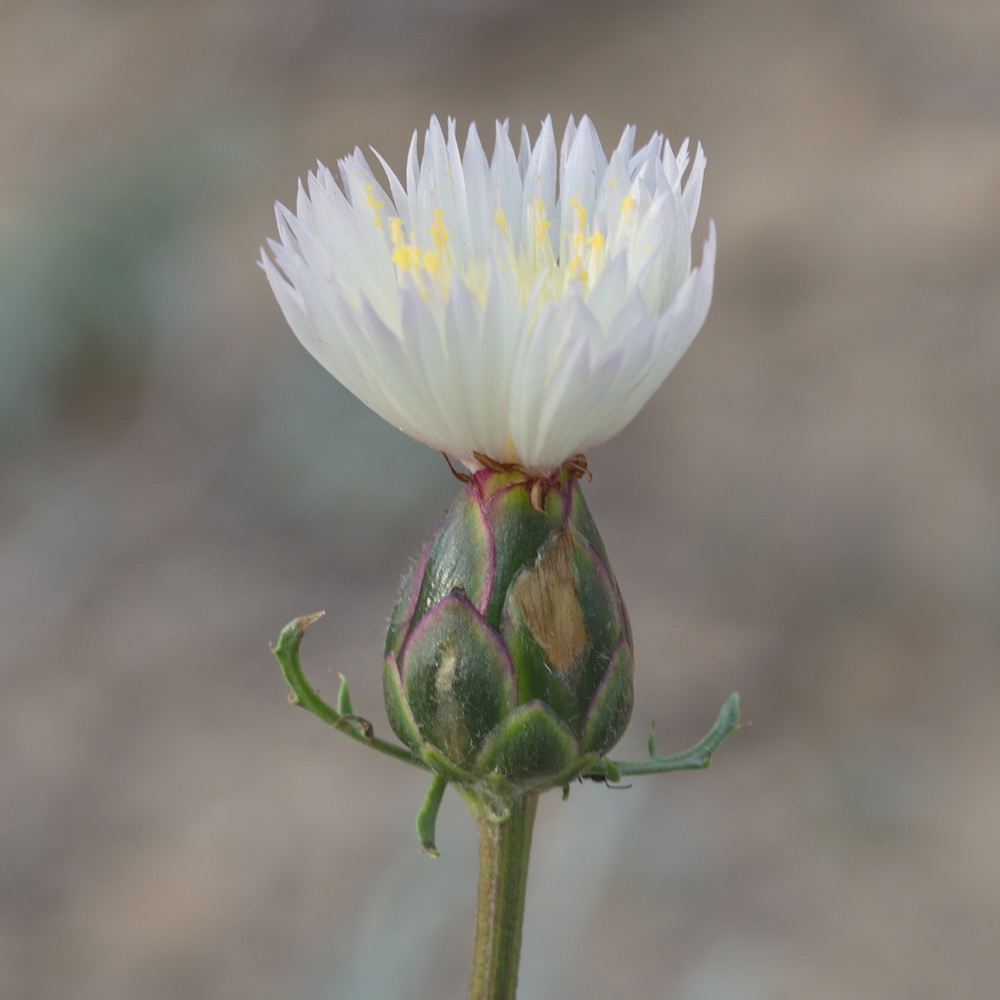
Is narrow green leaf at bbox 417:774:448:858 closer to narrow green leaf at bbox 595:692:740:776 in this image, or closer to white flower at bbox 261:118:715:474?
narrow green leaf at bbox 595:692:740:776

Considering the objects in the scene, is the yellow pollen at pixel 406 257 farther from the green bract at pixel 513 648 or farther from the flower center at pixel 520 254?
the green bract at pixel 513 648

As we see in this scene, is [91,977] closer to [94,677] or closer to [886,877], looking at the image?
[94,677]

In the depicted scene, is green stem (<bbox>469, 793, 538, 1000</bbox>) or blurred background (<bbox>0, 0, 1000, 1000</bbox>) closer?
green stem (<bbox>469, 793, 538, 1000</bbox>)

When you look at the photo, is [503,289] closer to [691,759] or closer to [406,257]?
[406,257]

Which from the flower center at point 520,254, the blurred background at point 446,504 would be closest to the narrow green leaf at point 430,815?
the flower center at point 520,254

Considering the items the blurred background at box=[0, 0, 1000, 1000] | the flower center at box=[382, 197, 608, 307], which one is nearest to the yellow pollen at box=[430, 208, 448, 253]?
the flower center at box=[382, 197, 608, 307]

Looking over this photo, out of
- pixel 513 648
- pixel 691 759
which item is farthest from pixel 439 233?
pixel 691 759
